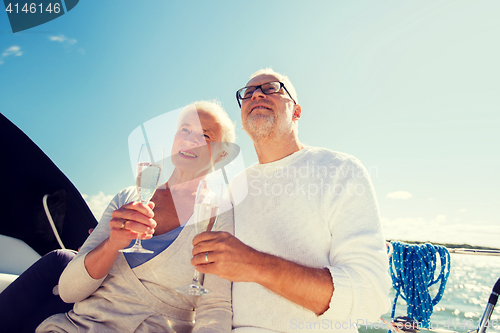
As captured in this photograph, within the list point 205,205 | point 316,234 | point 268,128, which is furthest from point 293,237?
point 268,128

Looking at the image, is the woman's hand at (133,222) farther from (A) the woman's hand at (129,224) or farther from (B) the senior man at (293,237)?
(B) the senior man at (293,237)

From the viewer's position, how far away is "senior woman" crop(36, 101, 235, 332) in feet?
4.66

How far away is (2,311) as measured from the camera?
163 cm

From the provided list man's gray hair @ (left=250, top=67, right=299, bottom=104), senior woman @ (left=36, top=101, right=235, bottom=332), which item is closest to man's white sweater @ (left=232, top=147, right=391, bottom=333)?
senior woman @ (left=36, top=101, right=235, bottom=332)

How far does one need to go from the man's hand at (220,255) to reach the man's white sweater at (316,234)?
18.5 inches

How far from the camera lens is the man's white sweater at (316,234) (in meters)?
1.22

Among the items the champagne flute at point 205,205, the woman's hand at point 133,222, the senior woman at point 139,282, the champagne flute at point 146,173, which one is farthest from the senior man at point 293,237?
the champagne flute at point 146,173

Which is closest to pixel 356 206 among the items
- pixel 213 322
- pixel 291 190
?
pixel 291 190

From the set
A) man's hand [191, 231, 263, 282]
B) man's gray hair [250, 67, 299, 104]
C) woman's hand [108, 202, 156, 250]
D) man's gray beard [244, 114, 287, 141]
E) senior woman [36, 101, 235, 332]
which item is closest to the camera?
man's hand [191, 231, 263, 282]

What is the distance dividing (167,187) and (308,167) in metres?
1.15

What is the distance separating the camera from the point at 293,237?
63.3 inches

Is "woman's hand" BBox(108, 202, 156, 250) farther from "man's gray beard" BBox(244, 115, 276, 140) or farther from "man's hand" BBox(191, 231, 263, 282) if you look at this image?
"man's gray beard" BBox(244, 115, 276, 140)

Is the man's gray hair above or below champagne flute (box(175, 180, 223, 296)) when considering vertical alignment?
above

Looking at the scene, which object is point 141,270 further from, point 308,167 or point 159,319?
point 308,167
